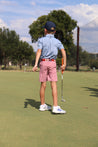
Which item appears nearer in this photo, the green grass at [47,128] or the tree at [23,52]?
the green grass at [47,128]

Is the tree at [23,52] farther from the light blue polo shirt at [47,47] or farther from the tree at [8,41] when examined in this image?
the light blue polo shirt at [47,47]

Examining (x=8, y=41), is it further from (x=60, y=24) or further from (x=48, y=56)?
(x=48, y=56)

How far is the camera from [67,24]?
38.0 meters

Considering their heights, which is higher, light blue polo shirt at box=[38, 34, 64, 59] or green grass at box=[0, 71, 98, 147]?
light blue polo shirt at box=[38, 34, 64, 59]

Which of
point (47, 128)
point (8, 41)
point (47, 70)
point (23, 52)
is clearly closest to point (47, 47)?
point (47, 70)

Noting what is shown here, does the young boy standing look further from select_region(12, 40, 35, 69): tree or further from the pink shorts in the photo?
select_region(12, 40, 35, 69): tree

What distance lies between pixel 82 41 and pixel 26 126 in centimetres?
2980

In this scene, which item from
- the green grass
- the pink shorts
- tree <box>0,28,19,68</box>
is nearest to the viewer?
the green grass

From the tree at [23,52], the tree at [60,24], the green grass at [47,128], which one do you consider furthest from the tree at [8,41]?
the green grass at [47,128]

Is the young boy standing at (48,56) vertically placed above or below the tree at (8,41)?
below

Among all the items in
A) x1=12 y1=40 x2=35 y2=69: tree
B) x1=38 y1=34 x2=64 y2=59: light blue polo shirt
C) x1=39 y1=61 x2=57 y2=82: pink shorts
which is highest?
x1=12 y1=40 x2=35 y2=69: tree

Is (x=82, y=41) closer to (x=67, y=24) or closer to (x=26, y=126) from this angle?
(x=67, y=24)

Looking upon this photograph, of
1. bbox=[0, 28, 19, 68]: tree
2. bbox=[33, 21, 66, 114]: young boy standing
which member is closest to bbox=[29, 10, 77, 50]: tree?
bbox=[0, 28, 19, 68]: tree

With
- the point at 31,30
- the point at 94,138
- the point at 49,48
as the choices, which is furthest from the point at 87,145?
the point at 31,30
